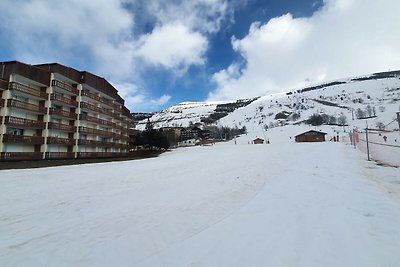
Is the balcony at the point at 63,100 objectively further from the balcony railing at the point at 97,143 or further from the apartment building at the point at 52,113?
the balcony railing at the point at 97,143

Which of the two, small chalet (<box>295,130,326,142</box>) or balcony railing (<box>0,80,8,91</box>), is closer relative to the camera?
balcony railing (<box>0,80,8,91</box>)

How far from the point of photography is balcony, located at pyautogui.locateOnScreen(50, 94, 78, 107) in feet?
112

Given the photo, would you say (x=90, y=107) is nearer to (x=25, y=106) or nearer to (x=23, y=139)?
(x=25, y=106)

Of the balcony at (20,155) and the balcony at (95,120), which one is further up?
the balcony at (95,120)

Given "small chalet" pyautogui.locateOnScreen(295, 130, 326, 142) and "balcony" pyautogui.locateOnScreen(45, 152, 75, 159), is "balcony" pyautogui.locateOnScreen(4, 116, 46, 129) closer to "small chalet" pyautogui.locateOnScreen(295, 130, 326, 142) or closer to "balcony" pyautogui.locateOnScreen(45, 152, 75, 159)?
"balcony" pyautogui.locateOnScreen(45, 152, 75, 159)

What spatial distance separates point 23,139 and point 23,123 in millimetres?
2102

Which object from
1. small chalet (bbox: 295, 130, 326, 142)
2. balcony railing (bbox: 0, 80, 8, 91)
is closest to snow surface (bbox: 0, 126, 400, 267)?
balcony railing (bbox: 0, 80, 8, 91)

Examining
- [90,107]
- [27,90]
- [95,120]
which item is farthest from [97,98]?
[27,90]

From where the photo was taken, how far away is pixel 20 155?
2916cm

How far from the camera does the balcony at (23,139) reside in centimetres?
2814

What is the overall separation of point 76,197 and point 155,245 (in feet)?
19.7

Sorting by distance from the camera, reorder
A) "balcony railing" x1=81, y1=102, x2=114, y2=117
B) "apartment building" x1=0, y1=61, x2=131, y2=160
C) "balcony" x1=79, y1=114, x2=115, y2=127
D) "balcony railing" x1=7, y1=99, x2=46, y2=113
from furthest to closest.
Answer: "balcony railing" x1=81, y1=102, x2=114, y2=117
"balcony" x1=79, y1=114, x2=115, y2=127
"apartment building" x1=0, y1=61, x2=131, y2=160
"balcony railing" x1=7, y1=99, x2=46, y2=113

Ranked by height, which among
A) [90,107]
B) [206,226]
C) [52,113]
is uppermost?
[90,107]

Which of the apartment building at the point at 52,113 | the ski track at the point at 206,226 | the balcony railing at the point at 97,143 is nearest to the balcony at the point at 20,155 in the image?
the apartment building at the point at 52,113
